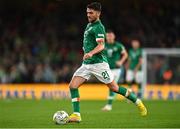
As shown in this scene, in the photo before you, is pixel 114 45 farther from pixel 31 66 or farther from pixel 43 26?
pixel 43 26

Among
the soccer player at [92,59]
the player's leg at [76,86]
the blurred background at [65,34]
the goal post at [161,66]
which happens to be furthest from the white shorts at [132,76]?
the player's leg at [76,86]

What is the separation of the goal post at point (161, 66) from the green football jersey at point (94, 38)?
614 inches

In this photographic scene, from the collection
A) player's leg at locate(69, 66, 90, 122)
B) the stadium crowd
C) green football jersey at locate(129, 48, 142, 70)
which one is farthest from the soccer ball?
the stadium crowd

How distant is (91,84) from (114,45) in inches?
357

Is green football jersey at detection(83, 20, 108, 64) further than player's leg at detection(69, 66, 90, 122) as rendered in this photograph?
No

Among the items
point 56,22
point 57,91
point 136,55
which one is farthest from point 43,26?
point 136,55

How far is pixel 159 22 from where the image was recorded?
1344 inches

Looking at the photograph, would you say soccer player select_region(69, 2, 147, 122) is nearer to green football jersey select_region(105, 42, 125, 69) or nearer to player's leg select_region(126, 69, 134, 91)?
green football jersey select_region(105, 42, 125, 69)

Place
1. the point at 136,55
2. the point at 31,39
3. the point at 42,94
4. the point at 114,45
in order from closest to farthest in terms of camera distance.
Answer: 1. the point at 114,45
2. the point at 136,55
3. the point at 42,94
4. the point at 31,39

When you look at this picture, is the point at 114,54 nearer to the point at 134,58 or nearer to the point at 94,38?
the point at 134,58

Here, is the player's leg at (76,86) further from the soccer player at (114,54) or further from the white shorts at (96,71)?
the soccer player at (114,54)

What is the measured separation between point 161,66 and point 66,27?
6106 millimetres

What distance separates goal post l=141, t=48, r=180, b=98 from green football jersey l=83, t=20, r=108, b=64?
1559 centimetres

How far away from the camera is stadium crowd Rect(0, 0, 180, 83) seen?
3222cm
